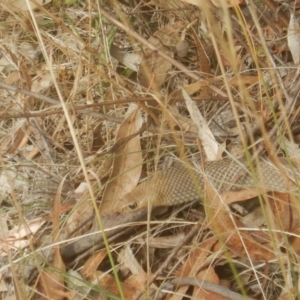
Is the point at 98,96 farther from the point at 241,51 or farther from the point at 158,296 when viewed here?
the point at 158,296

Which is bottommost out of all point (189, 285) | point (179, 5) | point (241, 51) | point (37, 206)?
point (189, 285)

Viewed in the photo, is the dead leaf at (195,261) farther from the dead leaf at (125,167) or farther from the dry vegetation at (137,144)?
the dead leaf at (125,167)

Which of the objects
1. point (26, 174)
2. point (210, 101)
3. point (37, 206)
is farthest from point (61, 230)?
point (210, 101)

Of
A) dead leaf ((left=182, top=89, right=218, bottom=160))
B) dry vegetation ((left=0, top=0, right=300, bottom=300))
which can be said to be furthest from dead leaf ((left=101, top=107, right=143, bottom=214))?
dead leaf ((left=182, top=89, right=218, bottom=160))

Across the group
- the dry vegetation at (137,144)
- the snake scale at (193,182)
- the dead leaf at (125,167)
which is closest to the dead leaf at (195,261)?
the dry vegetation at (137,144)

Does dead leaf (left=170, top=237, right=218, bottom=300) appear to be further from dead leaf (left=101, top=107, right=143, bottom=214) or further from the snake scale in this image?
dead leaf (left=101, top=107, right=143, bottom=214)

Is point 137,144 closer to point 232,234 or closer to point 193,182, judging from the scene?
point 193,182
